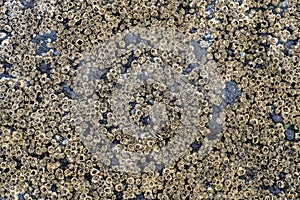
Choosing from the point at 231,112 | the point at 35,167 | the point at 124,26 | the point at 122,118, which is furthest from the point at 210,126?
the point at 35,167

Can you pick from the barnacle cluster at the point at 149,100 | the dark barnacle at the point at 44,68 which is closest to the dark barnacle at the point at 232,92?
the barnacle cluster at the point at 149,100

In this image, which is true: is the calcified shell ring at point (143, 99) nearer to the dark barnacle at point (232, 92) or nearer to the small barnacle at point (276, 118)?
the dark barnacle at point (232, 92)

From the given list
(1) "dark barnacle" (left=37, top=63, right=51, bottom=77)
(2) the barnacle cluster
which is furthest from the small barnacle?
(1) "dark barnacle" (left=37, top=63, right=51, bottom=77)

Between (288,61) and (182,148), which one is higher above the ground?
(288,61)

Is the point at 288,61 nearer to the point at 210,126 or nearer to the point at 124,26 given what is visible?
the point at 210,126

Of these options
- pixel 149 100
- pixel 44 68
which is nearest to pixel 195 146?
pixel 149 100

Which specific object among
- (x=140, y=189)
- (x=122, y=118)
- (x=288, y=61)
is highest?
(x=288, y=61)
